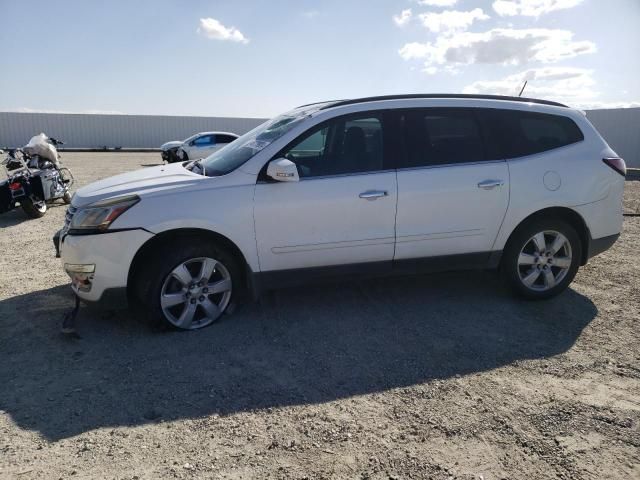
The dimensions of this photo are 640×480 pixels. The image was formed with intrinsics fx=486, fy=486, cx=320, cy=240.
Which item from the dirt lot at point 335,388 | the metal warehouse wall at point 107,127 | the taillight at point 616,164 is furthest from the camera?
the metal warehouse wall at point 107,127

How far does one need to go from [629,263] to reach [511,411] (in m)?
3.96

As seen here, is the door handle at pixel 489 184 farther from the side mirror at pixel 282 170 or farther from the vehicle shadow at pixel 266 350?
the side mirror at pixel 282 170

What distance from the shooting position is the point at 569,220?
463 centimetres

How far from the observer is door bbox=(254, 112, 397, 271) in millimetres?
3955

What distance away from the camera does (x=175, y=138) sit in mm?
31109

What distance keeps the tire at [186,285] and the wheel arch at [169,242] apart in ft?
0.09

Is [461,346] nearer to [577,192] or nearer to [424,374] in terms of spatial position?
[424,374]

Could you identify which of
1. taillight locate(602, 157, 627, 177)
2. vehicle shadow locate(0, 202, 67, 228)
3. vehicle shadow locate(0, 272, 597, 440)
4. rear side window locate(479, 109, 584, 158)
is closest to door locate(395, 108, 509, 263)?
rear side window locate(479, 109, 584, 158)

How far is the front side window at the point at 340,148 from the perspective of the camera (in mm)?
4070

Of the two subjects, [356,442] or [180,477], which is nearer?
[180,477]

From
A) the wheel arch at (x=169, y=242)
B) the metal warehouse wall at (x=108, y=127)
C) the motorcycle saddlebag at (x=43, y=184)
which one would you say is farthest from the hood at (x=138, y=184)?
the metal warehouse wall at (x=108, y=127)

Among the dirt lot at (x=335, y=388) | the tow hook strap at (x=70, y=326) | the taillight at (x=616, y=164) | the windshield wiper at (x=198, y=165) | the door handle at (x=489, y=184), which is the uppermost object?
the windshield wiper at (x=198, y=165)

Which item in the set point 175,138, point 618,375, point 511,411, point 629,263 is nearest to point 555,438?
point 511,411

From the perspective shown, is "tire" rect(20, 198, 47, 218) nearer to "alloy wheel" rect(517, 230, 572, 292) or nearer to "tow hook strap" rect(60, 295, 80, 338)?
"tow hook strap" rect(60, 295, 80, 338)
